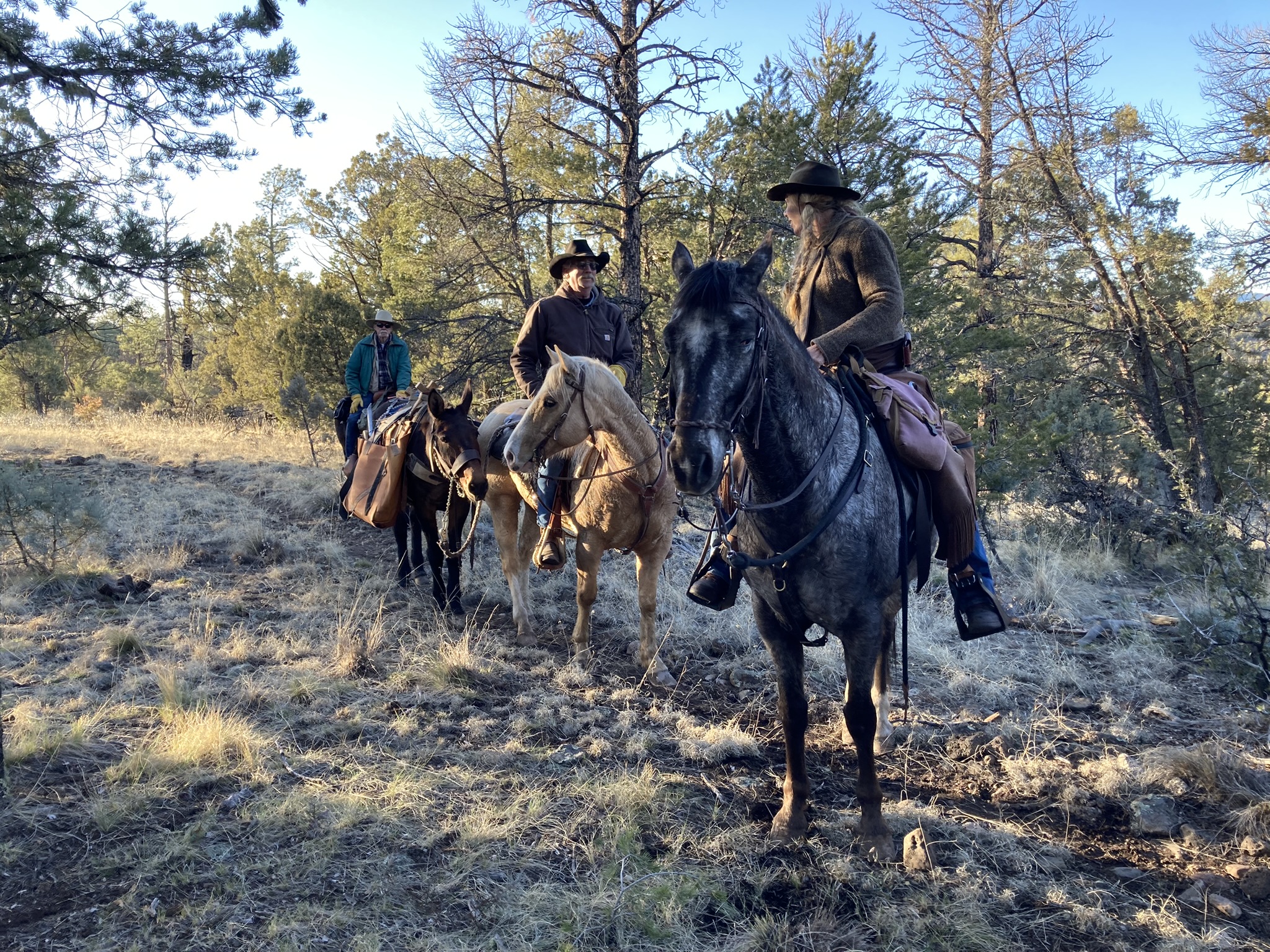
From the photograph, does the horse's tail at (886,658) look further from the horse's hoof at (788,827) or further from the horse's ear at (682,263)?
the horse's ear at (682,263)

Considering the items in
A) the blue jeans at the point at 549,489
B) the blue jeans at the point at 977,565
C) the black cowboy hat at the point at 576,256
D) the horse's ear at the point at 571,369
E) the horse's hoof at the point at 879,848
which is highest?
the black cowboy hat at the point at 576,256

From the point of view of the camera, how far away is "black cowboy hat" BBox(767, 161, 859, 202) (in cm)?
362

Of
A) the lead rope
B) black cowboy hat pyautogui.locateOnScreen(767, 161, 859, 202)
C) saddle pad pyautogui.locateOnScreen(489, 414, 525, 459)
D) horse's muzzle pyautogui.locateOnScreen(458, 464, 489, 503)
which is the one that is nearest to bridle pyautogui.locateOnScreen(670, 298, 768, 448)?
black cowboy hat pyautogui.locateOnScreen(767, 161, 859, 202)

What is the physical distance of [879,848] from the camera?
312cm

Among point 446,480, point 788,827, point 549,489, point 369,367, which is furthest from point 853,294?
point 369,367

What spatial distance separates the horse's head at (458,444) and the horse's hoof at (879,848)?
4.13 meters

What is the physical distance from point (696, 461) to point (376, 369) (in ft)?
24.8

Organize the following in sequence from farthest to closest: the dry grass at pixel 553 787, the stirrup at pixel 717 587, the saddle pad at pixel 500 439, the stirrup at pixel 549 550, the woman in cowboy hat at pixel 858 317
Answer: the saddle pad at pixel 500 439
the stirrup at pixel 549 550
the stirrup at pixel 717 587
the woman in cowboy hat at pixel 858 317
the dry grass at pixel 553 787

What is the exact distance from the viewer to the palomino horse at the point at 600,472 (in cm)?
492

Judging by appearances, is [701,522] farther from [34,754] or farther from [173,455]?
[173,455]

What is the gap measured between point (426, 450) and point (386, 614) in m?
1.64

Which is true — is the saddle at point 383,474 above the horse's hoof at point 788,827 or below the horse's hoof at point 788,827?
above

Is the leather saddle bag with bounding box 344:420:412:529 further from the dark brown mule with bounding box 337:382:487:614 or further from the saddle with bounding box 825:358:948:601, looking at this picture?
the saddle with bounding box 825:358:948:601

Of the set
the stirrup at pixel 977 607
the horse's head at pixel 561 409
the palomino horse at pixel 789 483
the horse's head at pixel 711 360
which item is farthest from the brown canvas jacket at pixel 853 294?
the horse's head at pixel 561 409
